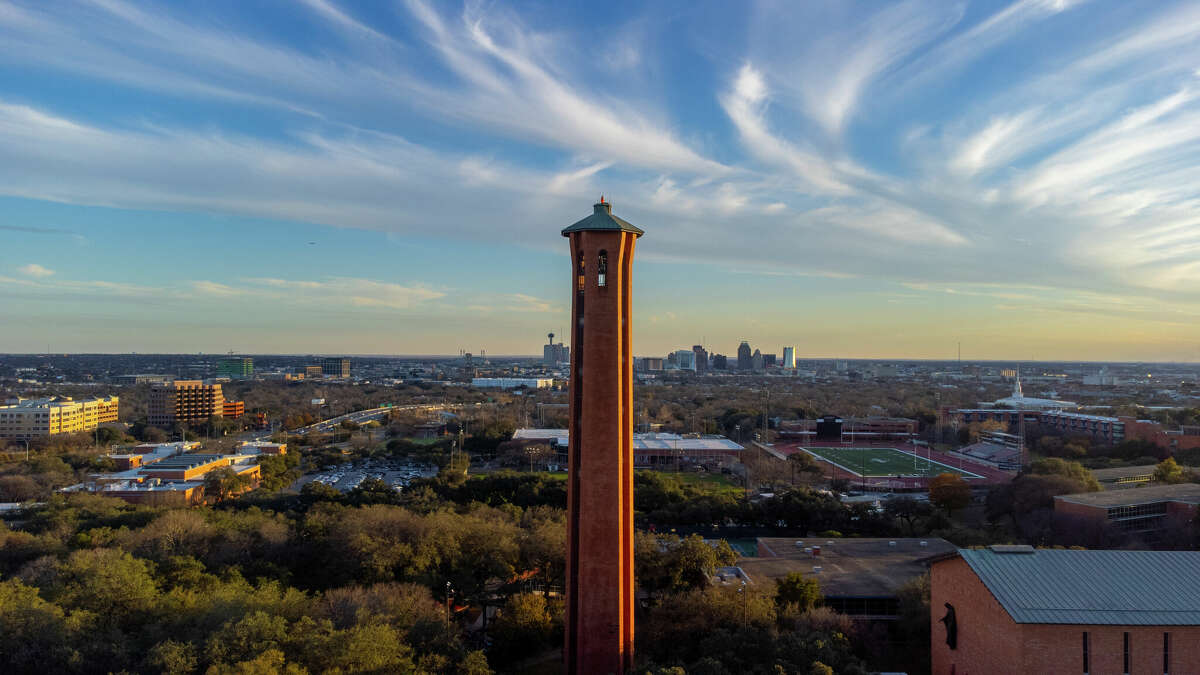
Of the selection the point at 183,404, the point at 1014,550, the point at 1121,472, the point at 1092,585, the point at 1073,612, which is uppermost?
the point at 1014,550

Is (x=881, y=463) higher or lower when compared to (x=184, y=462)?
lower

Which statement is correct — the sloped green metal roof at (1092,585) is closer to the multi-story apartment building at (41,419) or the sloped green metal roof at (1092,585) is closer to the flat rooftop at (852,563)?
the flat rooftop at (852,563)

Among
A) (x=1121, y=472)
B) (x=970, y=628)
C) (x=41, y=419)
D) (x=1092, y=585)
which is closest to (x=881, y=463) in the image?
(x=1121, y=472)

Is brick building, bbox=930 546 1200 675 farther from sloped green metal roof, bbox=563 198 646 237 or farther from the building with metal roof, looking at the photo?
the building with metal roof

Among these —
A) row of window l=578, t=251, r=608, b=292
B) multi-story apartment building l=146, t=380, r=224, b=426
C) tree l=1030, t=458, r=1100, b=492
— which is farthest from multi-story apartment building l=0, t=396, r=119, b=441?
tree l=1030, t=458, r=1100, b=492

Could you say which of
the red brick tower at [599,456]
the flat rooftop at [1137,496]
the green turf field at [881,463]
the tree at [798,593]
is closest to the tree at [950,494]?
the flat rooftop at [1137,496]

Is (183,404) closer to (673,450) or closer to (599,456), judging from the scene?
(673,450)
